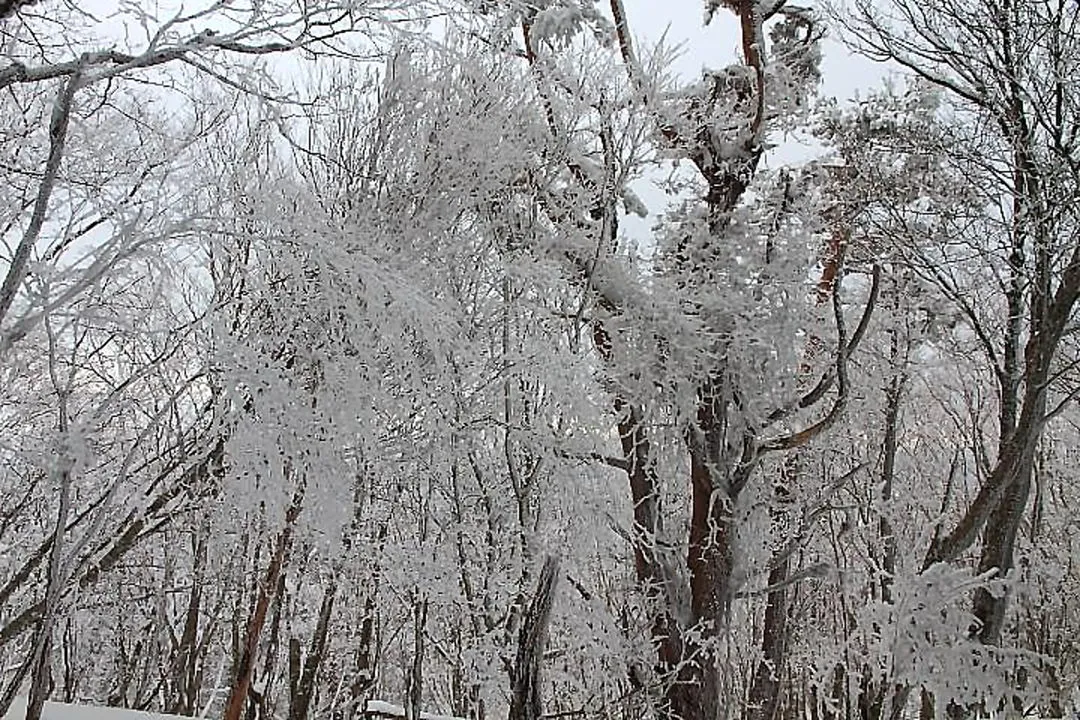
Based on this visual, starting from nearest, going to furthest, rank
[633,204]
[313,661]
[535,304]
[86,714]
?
[535,304], [633,204], [86,714], [313,661]

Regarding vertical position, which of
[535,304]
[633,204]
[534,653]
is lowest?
[534,653]

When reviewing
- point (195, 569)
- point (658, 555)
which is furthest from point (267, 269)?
point (195, 569)

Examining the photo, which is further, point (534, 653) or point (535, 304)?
point (535, 304)

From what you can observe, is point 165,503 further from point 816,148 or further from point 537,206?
point 816,148

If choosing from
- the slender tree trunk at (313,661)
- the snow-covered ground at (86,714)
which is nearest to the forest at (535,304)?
the snow-covered ground at (86,714)

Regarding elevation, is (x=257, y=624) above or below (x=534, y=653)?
below

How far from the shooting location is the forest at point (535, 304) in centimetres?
475

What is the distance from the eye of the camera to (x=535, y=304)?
6.15 metres

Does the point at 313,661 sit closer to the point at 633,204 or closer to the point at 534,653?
the point at 633,204

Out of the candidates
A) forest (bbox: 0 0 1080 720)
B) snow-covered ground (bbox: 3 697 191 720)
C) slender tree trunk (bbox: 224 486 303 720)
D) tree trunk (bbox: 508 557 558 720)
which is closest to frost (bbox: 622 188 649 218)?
forest (bbox: 0 0 1080 720)

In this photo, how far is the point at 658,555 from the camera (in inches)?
261

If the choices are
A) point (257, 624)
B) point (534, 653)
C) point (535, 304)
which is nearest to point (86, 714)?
point (257, 624)

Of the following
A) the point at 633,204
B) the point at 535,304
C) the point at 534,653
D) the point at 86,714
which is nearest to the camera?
the point at 534,653

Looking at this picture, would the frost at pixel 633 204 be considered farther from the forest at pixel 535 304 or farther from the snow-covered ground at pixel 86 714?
the snow-covered ground at pixel 86 714
